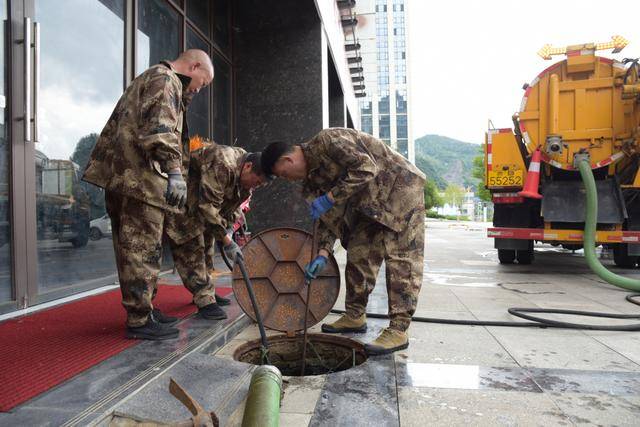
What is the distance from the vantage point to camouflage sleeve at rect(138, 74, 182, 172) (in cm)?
225

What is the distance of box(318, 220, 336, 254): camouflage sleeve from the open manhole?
63cm

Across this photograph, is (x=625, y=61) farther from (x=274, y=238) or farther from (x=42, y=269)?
(x=42, y=269)

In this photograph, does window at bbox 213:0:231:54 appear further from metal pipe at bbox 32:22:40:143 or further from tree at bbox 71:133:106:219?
metal pipe at bbox 32:22:40:143

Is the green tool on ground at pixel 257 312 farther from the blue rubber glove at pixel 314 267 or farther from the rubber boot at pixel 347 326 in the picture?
the rubber boot at pixel 347 326

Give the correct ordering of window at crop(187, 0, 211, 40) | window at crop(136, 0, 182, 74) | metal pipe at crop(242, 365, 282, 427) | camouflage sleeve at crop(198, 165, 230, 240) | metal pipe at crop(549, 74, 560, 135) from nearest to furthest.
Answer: metal pipe at crop(242, 365, 282, 427)
camouflage sleeve at crop(198, 165, 230, 240)
window at crop(136, 0, 182, 74)
window at crop(187, 0, 211, 40)
metal pipe at crop(549, 74, 560, 135)

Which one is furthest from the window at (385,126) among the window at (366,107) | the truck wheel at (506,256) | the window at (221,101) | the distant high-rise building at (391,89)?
the window at (221,101)

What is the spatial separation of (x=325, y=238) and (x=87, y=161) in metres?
2.48

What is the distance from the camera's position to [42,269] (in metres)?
3.28

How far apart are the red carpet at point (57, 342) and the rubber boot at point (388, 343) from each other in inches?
52.9

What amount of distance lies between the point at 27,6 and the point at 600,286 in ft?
20.5

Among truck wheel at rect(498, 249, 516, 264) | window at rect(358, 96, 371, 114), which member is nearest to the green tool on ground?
truck wheel at rect(498, 249, 516, 264)

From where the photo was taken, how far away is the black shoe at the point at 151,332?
95.1 inches

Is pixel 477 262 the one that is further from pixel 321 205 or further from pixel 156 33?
pixel 156 33

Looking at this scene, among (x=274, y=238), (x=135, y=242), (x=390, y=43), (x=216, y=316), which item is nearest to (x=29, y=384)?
(x=135, y=242)
